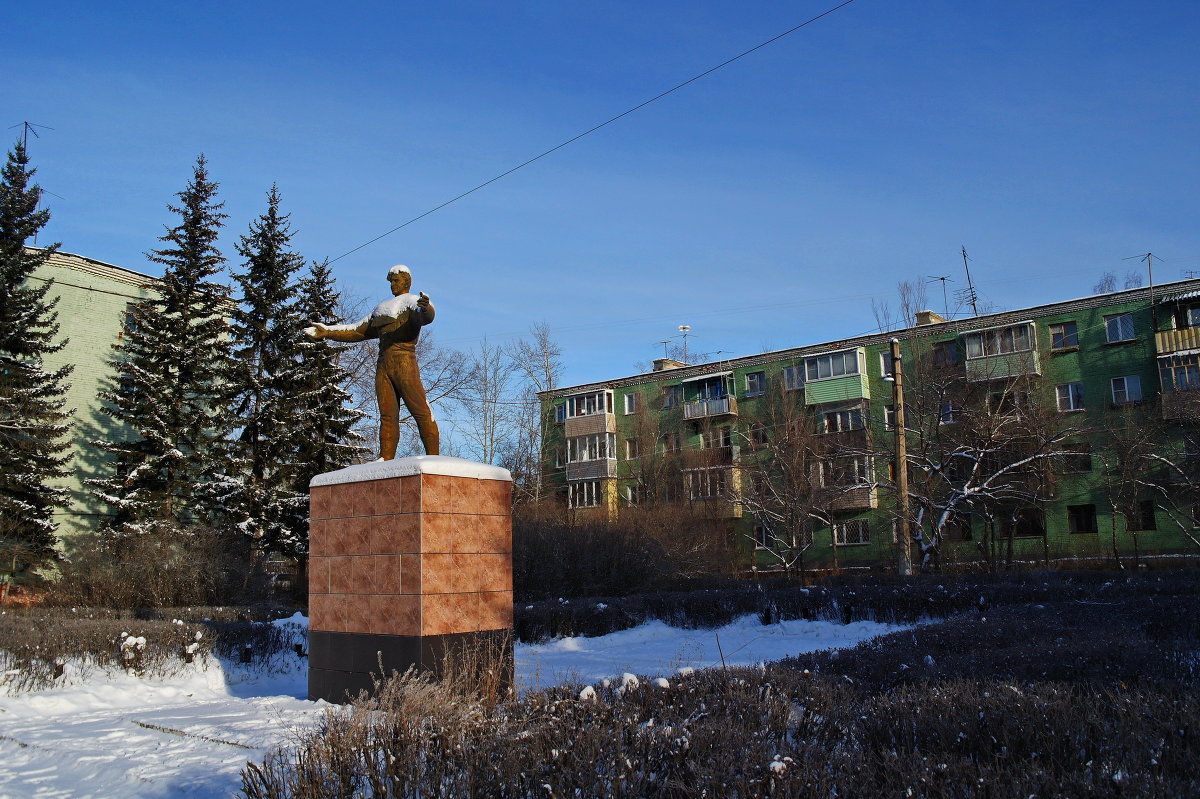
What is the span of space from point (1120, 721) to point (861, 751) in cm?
134

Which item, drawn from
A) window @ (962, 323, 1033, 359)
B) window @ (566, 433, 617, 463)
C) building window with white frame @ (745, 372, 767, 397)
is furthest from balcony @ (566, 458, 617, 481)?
window @ (962, 323, 1033, 359)

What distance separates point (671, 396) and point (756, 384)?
13.0 ft

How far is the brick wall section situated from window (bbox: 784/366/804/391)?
29.5m

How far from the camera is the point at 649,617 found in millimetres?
14938

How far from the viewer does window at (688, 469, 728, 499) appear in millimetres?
34500

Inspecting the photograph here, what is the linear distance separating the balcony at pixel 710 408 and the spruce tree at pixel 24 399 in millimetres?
23409

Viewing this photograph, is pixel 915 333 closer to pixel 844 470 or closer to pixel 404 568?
pixel 844 470

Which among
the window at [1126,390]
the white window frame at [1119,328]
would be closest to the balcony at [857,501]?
the window at [1126,390]

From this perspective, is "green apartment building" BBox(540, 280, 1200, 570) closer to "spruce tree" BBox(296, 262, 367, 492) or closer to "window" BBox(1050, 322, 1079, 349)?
"window" BBox(1050, 322, 1079, 349)

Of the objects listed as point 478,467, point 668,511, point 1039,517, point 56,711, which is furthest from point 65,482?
point 1039,517

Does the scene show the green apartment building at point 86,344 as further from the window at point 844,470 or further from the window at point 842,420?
the window at point 842,420

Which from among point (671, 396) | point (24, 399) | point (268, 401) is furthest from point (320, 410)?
point (671, 396)

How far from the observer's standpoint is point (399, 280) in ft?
27.7

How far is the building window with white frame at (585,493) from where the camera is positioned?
4012 centimetres
